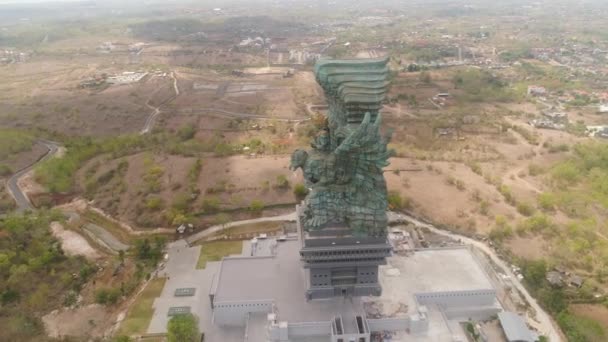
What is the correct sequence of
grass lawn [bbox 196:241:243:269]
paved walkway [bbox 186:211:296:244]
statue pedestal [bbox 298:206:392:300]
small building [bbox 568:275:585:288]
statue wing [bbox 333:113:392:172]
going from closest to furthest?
statue wing [bbox 333:113:392:172] → statue pedestal [bbox 298:206:392:300] → small building [bbox 568:275:585:288] → grass lawn [bbox 196:241:243:269] → paved walkway [bbox 186:211:296:244]

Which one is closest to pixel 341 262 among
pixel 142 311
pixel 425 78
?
pixel 142 311

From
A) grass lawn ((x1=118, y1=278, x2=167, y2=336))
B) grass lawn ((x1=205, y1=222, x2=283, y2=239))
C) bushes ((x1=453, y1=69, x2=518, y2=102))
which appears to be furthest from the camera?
bushes ((x1=453, y1=69, x2=518, y2=102))

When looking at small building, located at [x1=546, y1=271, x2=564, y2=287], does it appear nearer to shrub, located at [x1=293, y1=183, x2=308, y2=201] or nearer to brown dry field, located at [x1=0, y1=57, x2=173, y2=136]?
shrub, located at [x1=293, y1=183, x2=308, y2=201]

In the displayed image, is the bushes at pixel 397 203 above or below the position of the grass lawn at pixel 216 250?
above

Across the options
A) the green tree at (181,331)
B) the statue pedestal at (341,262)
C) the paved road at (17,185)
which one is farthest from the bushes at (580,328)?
the paved road at (17,185)

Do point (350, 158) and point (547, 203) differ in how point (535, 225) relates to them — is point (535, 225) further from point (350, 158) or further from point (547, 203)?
point (350, 158)

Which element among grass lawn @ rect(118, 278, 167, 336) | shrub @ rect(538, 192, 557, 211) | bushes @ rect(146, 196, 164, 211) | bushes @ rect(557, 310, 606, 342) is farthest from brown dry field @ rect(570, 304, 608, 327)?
bushes @ rect(146, 196, 164, 211)

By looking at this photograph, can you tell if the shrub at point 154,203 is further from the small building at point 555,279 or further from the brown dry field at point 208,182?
the small building at point 555,279
